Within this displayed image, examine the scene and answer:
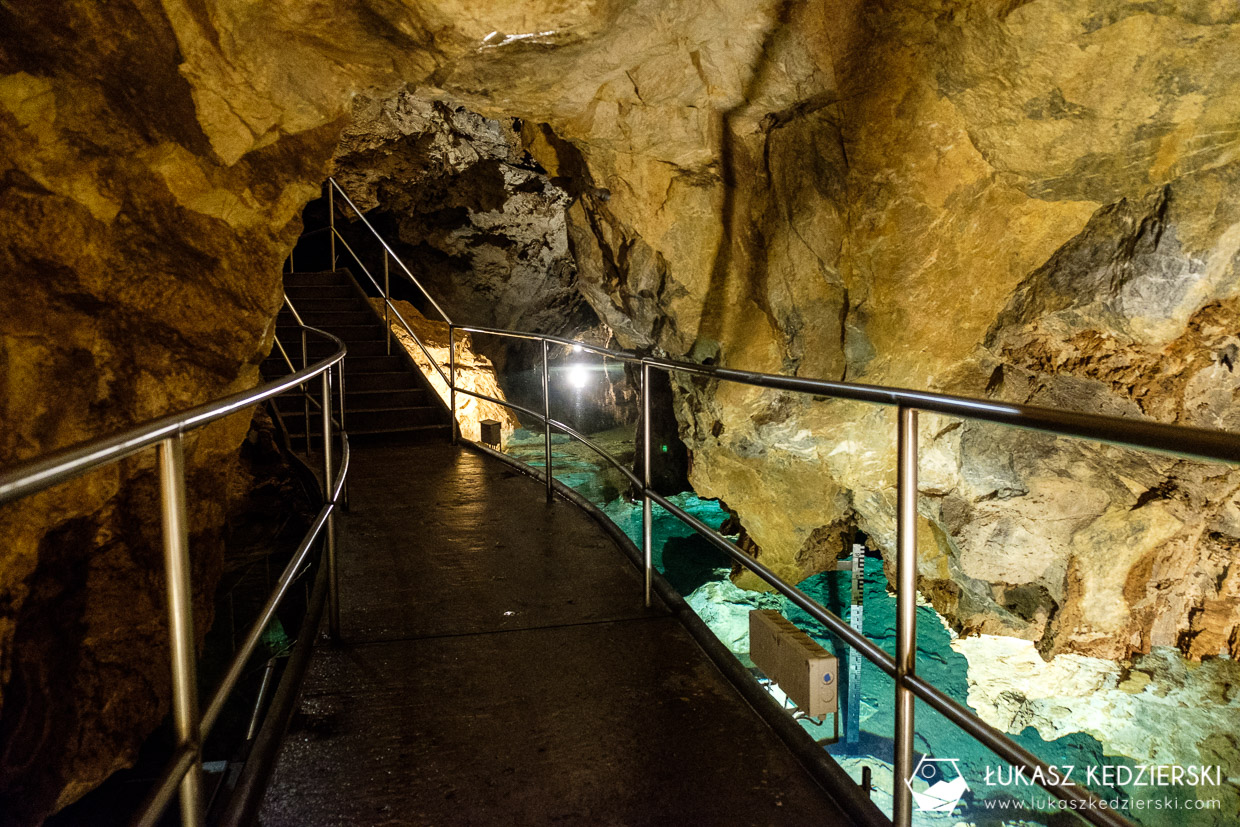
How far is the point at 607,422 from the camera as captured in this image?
56.4ft

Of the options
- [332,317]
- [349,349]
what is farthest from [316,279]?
[349,349]

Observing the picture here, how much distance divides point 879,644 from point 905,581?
5.62 m

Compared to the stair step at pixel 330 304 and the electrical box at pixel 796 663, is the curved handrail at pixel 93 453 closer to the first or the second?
the electrical box at pixel 796 663

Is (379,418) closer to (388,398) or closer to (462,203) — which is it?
(388,398)

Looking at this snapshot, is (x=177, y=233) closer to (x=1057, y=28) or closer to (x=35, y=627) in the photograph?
(x=35, y=627)

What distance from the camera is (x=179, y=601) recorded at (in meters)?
1.08

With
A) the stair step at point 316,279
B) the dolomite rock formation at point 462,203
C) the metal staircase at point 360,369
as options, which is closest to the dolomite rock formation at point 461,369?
the metal staircase at point 360,369

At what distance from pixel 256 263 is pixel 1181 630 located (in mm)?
8110

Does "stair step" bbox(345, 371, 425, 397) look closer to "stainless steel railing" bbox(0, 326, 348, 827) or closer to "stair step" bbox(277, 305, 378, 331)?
"stair step" bbox(277, 305, 378, 331)

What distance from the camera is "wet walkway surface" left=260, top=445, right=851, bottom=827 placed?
5.39ft

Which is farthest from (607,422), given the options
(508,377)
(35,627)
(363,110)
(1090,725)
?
(35,627)

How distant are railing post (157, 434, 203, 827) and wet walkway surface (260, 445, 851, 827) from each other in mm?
596

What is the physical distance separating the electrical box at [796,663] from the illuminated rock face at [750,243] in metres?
2.96

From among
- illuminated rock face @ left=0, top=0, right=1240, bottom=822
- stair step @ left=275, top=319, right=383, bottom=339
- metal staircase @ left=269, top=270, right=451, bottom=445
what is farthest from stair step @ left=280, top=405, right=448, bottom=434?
illuminated rock face @ left=0, top=0, right=1240, bottom=822
